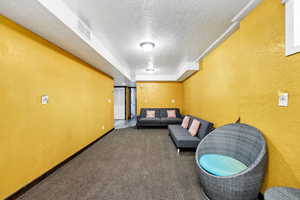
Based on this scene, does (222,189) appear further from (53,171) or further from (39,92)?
(39,92)

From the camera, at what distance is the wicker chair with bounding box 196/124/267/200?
129cm

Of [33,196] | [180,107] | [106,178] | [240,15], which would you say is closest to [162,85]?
[180,107]

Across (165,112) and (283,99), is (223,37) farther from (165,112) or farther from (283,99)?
(165,112)

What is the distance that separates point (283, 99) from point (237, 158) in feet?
3.24

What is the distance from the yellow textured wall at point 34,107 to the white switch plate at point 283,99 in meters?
3.30

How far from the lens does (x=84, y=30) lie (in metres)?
2.07

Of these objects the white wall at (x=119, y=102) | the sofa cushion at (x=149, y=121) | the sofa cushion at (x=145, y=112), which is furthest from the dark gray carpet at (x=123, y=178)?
the white wall at (x=119, y=102)

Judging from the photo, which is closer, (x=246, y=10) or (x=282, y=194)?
(x=282, y=194)

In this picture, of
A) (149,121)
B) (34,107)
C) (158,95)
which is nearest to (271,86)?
(34,107)

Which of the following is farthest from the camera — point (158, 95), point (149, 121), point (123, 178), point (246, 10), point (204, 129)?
point (158, 95)

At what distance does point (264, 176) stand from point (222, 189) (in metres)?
0.62

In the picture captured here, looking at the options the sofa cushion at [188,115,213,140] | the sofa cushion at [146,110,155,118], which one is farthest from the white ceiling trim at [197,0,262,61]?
the sofa cushion at [146,110,155,118]

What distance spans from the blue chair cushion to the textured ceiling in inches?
86.5

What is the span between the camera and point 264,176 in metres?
1.48
